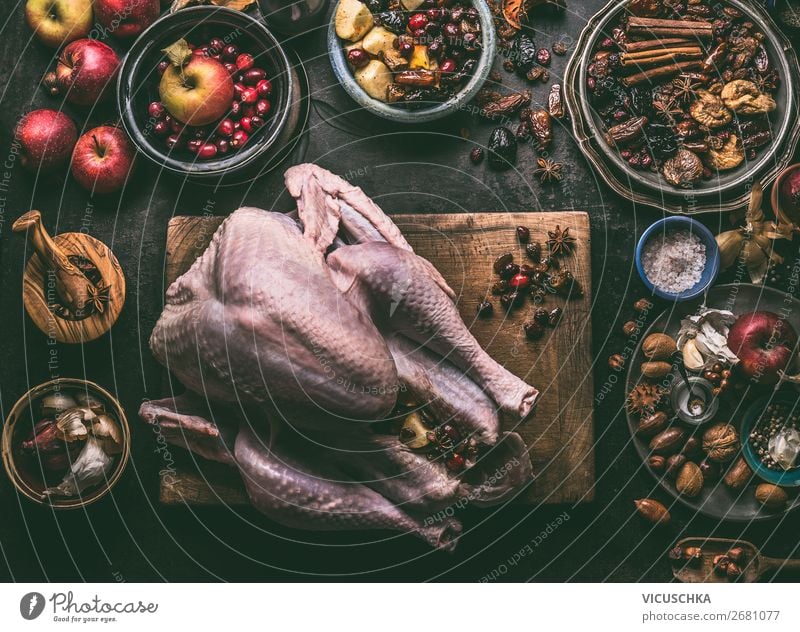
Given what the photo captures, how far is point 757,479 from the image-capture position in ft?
8.78

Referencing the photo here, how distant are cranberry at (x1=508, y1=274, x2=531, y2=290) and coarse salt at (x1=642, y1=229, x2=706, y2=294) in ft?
1.56

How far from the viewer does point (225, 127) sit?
268 cm

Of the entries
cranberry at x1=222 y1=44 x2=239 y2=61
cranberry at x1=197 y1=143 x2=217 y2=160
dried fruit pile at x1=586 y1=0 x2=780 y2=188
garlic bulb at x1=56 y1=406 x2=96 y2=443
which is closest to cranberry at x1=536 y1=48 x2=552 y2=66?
dried fruit pile at x1=586 y1=0 x2=780 y2=188

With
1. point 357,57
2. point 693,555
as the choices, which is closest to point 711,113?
point 357,57

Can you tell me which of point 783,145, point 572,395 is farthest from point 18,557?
point 783,145

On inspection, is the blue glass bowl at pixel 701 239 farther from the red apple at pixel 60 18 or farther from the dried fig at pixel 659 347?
the red apple at pixel 60 18

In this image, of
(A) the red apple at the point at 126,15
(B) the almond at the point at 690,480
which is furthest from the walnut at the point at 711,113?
(A) the red apple at the point at 126,15

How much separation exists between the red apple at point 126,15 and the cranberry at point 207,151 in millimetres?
566

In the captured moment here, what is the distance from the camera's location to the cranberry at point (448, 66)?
265 centimetres

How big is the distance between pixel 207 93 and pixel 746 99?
2.02m
